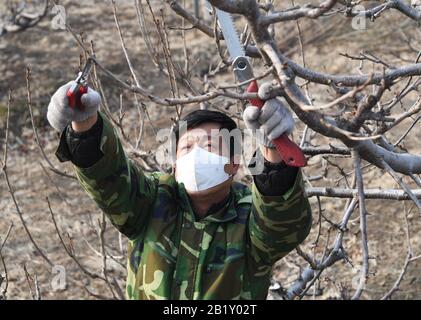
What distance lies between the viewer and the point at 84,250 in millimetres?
7074

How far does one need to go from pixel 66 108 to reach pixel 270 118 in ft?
2.10

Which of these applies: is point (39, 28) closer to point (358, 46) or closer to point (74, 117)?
point (358, 46)

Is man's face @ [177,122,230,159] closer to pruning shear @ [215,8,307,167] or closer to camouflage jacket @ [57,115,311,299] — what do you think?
camouflage jacket @ [57,115,311,299]

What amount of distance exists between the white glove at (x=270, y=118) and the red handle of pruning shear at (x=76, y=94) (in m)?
0.52

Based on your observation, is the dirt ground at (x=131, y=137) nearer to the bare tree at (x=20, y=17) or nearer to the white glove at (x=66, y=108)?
the bare tree at (x=20, y=17)

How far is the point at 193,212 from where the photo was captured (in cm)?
315

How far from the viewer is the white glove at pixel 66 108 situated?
8.66 ft

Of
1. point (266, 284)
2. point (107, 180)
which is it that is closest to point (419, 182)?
point (266, 284)

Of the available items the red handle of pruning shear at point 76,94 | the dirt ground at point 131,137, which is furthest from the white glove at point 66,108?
the dirt ground at point 131,137

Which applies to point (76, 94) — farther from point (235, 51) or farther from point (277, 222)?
point (277, 222)

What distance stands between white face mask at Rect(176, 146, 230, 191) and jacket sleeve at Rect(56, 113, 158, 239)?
15 cm

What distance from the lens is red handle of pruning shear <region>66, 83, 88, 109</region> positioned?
2.64 metres

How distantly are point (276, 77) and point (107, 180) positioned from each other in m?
0.97

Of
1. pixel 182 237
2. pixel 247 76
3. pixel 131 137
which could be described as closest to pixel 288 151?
pixel 247 76
